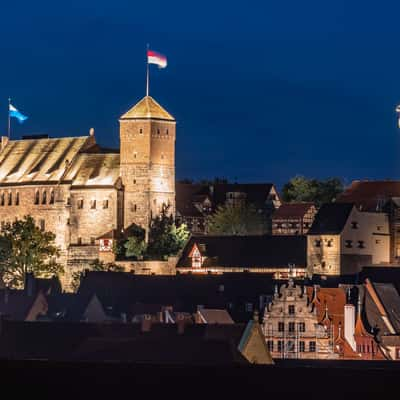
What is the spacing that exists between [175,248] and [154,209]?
4166 mm

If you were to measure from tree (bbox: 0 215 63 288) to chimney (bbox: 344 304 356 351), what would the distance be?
51.7 metres

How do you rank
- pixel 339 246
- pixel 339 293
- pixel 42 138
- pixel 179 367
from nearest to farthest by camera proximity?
pixel 179 367
pixel 339 293
pixel 339 246
pixel 42 138

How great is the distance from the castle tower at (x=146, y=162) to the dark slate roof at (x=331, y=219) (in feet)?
55.7

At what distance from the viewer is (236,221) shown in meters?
175

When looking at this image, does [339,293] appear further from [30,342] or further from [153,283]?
[30,342]

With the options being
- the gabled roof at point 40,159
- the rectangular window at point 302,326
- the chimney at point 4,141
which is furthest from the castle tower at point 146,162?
the rectangular window at point 302,326

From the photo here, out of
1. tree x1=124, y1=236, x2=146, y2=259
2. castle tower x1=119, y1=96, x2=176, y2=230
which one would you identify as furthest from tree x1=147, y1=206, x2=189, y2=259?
castle tower x1=119, y1=96, x2=176, y2=230

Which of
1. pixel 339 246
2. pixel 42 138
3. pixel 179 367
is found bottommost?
pixel 179 367

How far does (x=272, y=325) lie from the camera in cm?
10431

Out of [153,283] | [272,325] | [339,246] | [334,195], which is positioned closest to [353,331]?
[272,325]

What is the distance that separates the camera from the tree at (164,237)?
15338 cm

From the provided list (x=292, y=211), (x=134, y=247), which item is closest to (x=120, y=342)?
(x=134, y=247)

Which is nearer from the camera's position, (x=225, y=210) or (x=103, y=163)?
(x=103, y=163)

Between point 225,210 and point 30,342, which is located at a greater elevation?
point 225,210
